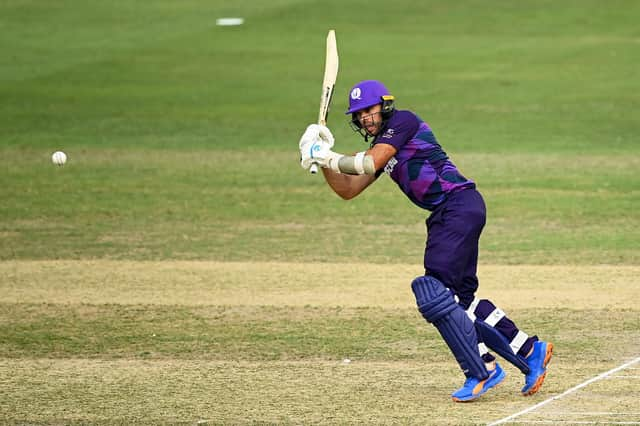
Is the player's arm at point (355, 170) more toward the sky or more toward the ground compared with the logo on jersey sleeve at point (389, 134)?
more toward the ground

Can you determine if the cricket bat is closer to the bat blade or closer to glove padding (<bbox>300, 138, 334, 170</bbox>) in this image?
the bat blade

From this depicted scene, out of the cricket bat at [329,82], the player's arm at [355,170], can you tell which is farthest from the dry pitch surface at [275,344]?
the cricket bat at [329,82]

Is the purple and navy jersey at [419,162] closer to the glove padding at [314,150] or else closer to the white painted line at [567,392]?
the glove padding at [314,150]

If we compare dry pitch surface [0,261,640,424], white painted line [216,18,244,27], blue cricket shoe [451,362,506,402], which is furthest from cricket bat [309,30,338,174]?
white painted line [216,18,244,27]

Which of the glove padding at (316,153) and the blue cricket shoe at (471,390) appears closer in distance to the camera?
the blue cricket shoe at (471,390)

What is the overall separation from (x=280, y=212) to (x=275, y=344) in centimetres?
734

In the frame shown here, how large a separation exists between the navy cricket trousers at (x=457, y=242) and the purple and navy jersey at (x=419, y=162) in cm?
10

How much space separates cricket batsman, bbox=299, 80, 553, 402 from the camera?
855 cm

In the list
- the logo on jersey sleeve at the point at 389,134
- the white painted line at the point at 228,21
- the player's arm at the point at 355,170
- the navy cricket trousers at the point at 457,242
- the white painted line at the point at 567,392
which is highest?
the white painted line at the point at 228,21

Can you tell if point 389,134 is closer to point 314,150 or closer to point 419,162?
point 419,162

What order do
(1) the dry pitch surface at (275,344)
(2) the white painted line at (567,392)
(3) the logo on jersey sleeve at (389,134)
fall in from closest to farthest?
1. (2) the white painted line at (567,392)
2. (1) the dry pitch surface at (275,344)
3. (3) the logo on jersey sleeve at (389,134)

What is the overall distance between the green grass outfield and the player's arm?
1.41 metres

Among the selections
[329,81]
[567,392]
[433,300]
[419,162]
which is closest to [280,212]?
[329,81]

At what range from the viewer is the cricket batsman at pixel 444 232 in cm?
855
